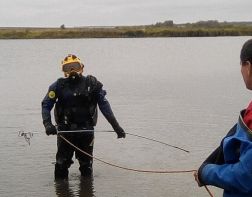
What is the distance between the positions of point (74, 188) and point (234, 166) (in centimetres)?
617

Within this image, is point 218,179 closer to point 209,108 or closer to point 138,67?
point 209,108

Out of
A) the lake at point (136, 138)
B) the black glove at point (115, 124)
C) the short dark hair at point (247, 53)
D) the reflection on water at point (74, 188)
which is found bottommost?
the lake at point (136, 138)

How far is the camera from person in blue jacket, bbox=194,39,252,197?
2787 mm

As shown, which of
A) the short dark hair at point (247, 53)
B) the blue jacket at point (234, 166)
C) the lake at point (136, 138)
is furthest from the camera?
the lake at point (136, 138)

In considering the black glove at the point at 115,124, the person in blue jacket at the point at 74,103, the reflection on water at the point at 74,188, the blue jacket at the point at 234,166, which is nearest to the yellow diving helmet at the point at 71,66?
the person in blue jacket at the point at 74,103

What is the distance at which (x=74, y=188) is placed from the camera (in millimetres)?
8773

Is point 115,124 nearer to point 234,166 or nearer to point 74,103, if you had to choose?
point 74,103

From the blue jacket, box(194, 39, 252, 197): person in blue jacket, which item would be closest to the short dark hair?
box(194, 39, 252, 197): person in blue jacket

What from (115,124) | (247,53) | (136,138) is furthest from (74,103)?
(247,53)

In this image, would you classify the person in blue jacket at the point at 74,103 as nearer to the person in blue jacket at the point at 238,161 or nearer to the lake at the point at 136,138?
the lake at the point at 136,138

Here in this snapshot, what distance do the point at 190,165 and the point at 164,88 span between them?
560 inches

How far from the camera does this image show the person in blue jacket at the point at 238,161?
2.79m

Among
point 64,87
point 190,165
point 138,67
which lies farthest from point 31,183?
point 138,67

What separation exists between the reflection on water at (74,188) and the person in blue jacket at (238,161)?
5.65 m
